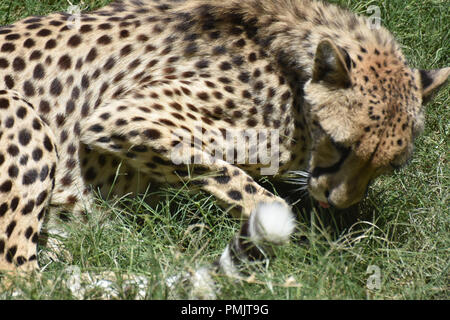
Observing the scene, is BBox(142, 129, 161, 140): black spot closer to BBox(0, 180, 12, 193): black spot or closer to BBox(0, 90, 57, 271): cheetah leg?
BBox(0, 90, 57, 271): cheetah leg

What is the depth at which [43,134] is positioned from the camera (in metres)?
3.80

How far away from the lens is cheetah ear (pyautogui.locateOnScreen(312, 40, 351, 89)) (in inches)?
136

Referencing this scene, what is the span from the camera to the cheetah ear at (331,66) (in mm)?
3467

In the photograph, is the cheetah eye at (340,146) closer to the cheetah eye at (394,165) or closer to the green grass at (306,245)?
the cheetah eye at (394,165)

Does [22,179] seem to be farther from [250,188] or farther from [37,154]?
[250,188]

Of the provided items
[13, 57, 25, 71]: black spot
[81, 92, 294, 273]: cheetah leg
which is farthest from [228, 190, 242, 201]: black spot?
[13, 57, 25, 71]: black spot

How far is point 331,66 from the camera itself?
11.6 feet

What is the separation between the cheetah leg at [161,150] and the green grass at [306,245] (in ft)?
0.41

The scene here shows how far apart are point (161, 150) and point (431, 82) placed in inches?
55.8

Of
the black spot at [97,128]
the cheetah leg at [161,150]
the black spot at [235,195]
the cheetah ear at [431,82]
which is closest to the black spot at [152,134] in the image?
the cheetah leg at [161,150]

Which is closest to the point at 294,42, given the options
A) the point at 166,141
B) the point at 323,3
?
the point at 323,3

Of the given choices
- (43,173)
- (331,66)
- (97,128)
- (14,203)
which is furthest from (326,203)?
(14,203)
